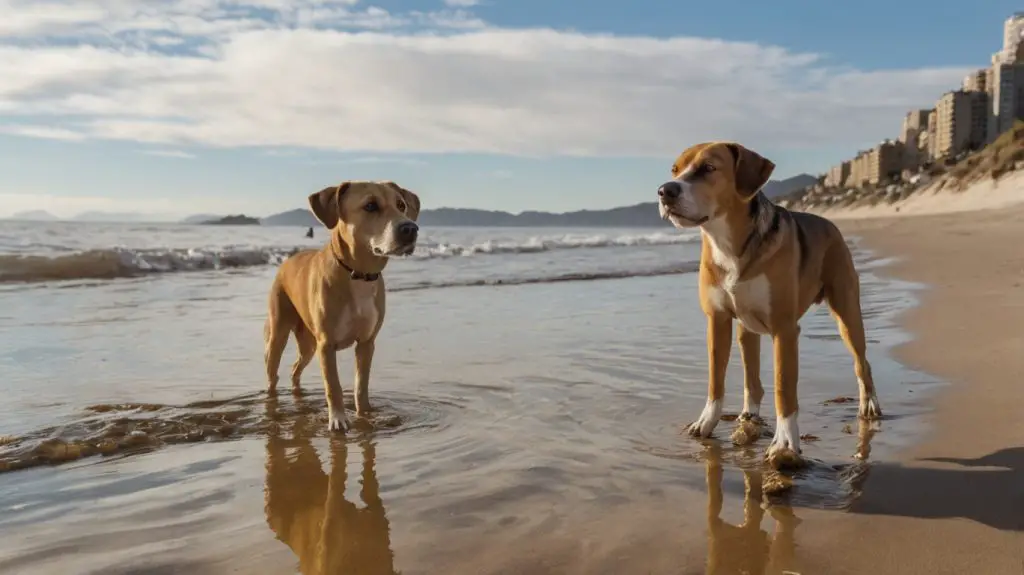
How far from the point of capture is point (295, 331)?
6.23 meters

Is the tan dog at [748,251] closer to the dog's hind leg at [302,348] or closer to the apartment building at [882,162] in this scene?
the dog's hind leg at [302,348]

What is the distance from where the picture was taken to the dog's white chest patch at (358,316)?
199 inches

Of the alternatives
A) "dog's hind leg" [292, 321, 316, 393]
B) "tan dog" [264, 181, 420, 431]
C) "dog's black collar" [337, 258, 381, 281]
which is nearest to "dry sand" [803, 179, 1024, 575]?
"tan dog" [264, 181, 420, 431]

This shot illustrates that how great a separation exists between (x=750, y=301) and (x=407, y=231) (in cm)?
219

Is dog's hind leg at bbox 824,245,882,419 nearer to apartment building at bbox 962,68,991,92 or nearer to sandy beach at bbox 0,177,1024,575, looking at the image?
sandy beach at bbox 0,177,1024,575

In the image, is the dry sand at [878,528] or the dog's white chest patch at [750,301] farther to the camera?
the dog's white chest patch at [750,301]

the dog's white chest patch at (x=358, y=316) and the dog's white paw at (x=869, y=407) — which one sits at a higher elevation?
the dog's white chest patch at (x=358, y=316)

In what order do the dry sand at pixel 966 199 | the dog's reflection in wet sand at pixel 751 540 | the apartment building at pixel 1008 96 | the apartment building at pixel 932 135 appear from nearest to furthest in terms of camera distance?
the dog's reflection in wet sand at pixel 751 540, the dry sand at pixel 966 199, the apartment building at pixel 1008 96, the apartment building at pixel 932 135

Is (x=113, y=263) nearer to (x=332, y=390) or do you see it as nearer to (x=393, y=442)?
(x=332, y=390)

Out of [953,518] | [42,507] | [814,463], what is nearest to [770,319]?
[814,463]

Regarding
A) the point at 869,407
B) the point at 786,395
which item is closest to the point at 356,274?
the point at 786,395

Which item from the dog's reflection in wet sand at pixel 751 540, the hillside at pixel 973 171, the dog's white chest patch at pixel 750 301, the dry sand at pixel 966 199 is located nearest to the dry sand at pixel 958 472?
the dog's reflection in wet sand at pixel 751 540

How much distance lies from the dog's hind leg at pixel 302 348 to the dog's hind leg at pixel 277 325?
10 centimetres

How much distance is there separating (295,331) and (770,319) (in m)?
3.86
